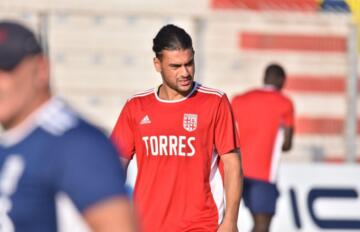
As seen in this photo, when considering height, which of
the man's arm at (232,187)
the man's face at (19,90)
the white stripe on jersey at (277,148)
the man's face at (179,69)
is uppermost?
the man's face at (19,90)

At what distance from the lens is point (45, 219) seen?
3695mm

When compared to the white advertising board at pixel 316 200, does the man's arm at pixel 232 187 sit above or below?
above

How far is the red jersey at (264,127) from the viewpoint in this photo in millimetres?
12352

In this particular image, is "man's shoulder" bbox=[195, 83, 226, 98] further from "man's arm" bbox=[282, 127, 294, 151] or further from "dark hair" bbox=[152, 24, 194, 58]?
"man's arm" bbox=[282, 127, 294, 151]

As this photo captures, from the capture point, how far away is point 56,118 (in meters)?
3.69

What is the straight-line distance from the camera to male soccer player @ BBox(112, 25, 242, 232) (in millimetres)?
7023

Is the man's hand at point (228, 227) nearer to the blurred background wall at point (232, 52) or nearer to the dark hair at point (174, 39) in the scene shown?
the dark hair at point (174, 39)

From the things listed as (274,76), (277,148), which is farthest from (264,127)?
Result: (274,76)

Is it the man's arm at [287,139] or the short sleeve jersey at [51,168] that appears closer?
the short sleeve jersey at [51,168]

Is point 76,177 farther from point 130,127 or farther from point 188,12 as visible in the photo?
point 188,12

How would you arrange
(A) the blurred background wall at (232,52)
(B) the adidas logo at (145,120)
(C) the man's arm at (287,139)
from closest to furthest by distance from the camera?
(B) the adidas logo at (145,120) → (C) the man's arm at (287,139) → (A) the blurred background wall at (232,52)

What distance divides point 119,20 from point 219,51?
4.39 feet

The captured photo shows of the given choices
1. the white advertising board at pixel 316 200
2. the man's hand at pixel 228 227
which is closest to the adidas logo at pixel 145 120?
the man's hand at pixel 228 227

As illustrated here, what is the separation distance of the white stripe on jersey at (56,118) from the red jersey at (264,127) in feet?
28.3
